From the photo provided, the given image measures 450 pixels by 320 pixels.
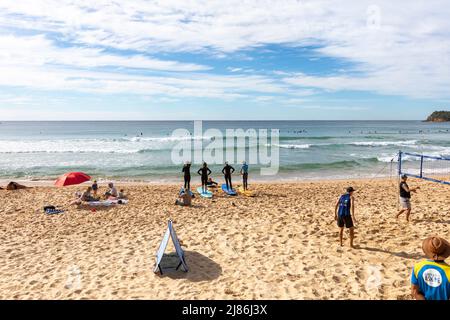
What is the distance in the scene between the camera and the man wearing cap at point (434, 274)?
3014 mm

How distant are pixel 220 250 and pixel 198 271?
1202mm

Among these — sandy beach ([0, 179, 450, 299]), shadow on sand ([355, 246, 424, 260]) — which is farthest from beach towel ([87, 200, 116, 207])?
shadow on sand ([355, 246, 424, 260])

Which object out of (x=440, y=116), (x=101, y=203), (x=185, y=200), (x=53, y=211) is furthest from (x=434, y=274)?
(x=440, y=116)

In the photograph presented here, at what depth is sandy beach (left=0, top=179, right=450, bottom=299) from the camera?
5914 millimetres

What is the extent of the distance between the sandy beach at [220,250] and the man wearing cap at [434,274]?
2.55 m

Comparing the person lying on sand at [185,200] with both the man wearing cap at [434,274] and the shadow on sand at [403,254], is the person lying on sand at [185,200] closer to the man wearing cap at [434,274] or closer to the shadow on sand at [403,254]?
the shadow on sand at [403,254]

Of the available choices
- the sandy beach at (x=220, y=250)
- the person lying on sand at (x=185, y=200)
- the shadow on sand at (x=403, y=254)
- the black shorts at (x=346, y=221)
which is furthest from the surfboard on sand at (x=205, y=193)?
the shadow on sand at (x=403, y=254)

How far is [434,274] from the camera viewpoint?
3.08 meters

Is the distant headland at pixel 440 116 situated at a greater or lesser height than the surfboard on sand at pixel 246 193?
greater

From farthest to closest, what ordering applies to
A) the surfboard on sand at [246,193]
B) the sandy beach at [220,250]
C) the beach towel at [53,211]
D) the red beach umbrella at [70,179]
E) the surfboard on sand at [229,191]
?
the surfboard on sand at [229,191]
the surfboard on sand at [246,193]
the red beach umbrella at [70,179]
the beach towel at [53,211]
the sandy beach at [220,250]

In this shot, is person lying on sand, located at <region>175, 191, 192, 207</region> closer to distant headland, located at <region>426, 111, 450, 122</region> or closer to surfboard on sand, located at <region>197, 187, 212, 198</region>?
surfboard on sand, located at <region>197, 187, 212, 198</region>
